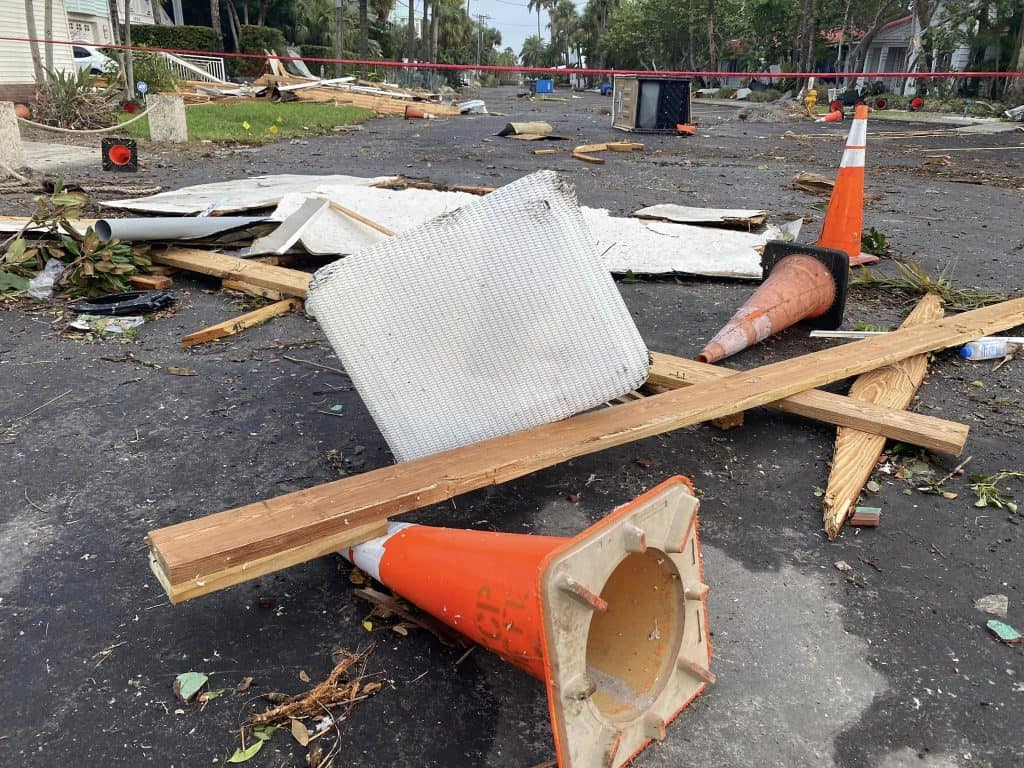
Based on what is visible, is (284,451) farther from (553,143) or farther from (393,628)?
(553,143)

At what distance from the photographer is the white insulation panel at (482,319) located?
233 centimetres

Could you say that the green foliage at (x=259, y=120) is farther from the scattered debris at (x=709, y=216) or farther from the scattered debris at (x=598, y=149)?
the scattered debris at (x=709, y=216)

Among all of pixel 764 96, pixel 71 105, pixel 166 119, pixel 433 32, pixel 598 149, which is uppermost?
pixel 433 32

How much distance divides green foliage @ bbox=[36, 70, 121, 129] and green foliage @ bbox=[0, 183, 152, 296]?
11343 mm

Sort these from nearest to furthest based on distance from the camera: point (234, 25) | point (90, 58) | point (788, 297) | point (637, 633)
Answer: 1. point (637, 633)
2. point (788, 297)
3. point (90, 58)
4. point (234, 25)

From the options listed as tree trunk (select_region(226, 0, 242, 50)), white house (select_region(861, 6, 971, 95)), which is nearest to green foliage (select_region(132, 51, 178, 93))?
tree trunk (select_region(226, 0, 242, 50))

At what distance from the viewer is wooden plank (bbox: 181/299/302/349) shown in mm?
4023

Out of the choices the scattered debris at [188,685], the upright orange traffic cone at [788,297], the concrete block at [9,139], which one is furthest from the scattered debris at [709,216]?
the concrete block at [9,139]

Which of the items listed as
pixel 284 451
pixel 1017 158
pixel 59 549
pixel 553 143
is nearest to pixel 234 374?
pixel 284 451

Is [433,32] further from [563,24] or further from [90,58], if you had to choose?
[563,24]

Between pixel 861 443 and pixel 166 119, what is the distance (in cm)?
1292

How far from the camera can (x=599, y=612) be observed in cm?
162

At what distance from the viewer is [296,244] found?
5.17 meters

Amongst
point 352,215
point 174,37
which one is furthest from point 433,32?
point 352,215
